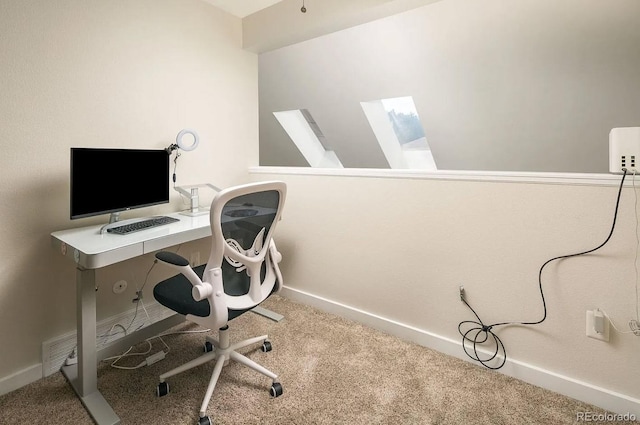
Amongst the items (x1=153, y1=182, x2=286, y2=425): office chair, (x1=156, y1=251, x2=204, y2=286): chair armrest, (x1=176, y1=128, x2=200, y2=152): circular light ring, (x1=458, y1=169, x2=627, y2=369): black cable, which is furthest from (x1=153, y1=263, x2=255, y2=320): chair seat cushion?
(x1=458, y1=169, x2=627, y2=369): black cable

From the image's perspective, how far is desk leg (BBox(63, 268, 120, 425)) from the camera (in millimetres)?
1468

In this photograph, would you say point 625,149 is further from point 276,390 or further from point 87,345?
point 87,345

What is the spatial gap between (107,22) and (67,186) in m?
0.96

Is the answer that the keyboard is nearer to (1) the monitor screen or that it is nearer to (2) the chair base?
(1) the monitor screen

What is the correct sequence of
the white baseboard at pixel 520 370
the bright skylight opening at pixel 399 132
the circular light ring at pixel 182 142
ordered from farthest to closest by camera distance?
the bright skylight opening at pixel 399 132
the circular light ring at pixel 182 142
the white baseboard at pixel 520 370

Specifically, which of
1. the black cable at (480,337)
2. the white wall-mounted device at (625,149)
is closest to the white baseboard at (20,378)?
the black cable at (480,337)

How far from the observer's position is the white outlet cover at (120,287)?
1990mm

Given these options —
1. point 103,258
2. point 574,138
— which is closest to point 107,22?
point 103,258

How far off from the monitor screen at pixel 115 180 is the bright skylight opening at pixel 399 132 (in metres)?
2.39

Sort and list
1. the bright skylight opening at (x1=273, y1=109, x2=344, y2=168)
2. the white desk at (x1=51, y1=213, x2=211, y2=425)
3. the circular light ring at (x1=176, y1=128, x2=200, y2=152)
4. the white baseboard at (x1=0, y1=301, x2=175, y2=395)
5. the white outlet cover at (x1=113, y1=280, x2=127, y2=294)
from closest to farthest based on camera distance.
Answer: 1. the white desk at (x1=51, y1=213, x2=211, y2=425)
2. the white baseboard at (x1=0, y1=301, x2=175, y2=395)
3. the white outlet cover at (x1=113, y1=280, x2=127, y2=294)
4. the circular light ring at (x1=176, y1=128, x2=200, y2=152)
5. the bright skylight opening at (x1=273, y1=109, x2=344, y2=168)

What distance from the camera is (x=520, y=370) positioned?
1.70 m

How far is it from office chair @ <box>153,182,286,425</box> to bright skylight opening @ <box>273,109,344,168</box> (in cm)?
308

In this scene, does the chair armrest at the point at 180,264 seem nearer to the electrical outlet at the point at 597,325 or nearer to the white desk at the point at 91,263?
the white desk at the point at 91,263

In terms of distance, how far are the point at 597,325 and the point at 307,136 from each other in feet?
12.6
